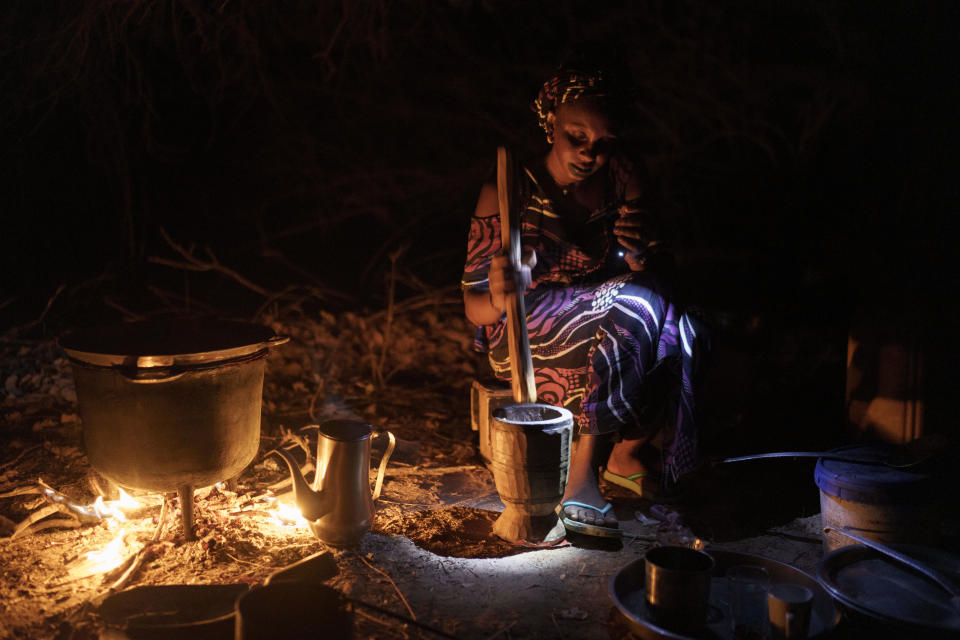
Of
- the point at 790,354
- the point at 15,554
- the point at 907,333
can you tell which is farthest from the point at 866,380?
the point at 15,554

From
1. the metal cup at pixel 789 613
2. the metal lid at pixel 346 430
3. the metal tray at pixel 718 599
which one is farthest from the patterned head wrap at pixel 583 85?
the metal cup at pixel 789 613

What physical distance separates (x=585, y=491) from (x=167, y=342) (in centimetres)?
175

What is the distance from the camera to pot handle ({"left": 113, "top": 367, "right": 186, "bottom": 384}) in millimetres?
2379

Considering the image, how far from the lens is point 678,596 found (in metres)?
2.07

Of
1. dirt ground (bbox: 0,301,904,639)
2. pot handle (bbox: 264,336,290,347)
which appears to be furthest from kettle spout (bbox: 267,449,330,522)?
pot handle (bbox: 264,336,290,347)

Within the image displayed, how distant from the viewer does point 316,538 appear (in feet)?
9.27

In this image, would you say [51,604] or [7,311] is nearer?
[51,604]

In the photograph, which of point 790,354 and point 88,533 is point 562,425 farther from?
point 790,354

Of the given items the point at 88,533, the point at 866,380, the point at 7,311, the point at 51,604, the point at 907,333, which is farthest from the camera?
the point at 7,311

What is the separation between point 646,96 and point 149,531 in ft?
17.1

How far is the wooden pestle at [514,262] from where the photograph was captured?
9.02ft

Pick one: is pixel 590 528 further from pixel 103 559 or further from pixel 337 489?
pixel 103 559

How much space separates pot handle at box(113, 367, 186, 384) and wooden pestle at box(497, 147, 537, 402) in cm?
122

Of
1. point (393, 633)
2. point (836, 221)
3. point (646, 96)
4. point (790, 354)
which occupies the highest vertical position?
point (646, 96)
